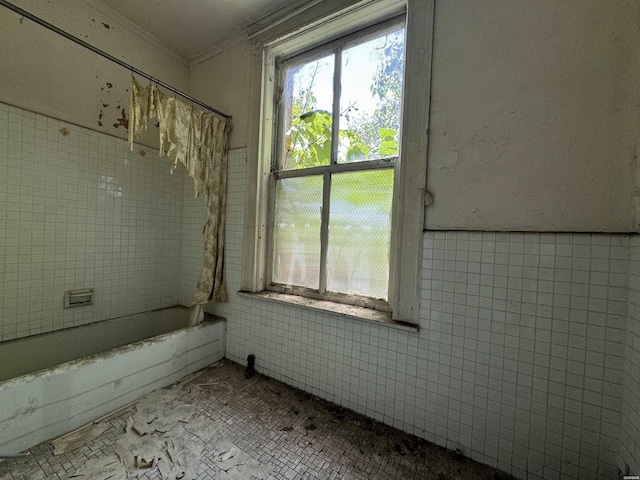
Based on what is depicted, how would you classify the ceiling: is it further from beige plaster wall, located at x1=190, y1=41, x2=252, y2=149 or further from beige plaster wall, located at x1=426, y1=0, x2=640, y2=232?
beige plaster wall, located at x1=426, y1=0, x2=640, y2=232

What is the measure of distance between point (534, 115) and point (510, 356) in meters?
1.16

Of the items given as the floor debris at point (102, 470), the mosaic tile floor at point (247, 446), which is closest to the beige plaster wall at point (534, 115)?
the mosaic tile floor at point (247, 446)

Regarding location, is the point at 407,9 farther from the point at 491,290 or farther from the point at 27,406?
the point at 27,406

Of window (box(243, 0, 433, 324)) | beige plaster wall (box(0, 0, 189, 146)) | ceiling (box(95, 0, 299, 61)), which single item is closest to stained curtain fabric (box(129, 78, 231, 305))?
window (box(243, 0, 433, 324))

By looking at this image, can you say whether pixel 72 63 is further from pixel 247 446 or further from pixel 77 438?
pixel 247 446

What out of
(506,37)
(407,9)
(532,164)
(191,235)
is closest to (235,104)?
(191,235)

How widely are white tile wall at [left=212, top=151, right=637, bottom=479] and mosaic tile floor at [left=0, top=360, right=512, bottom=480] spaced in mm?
127

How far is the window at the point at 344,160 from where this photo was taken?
150 cm

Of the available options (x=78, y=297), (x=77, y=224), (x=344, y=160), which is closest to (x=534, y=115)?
(x=344, y=160)

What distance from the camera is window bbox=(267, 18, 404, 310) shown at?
1718 mm

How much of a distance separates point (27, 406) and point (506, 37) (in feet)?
10.0

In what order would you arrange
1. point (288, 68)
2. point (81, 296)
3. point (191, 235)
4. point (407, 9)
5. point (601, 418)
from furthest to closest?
1. point (191, 235)
2. point (288, 68)
3. point (81, 296)
4. point (407, 9)
5. point (601, 418)

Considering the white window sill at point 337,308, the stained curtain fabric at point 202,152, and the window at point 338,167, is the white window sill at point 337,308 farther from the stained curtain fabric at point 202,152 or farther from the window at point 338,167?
the stained curtain fabric at point 202,152

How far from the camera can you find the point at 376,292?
174 centimetres
